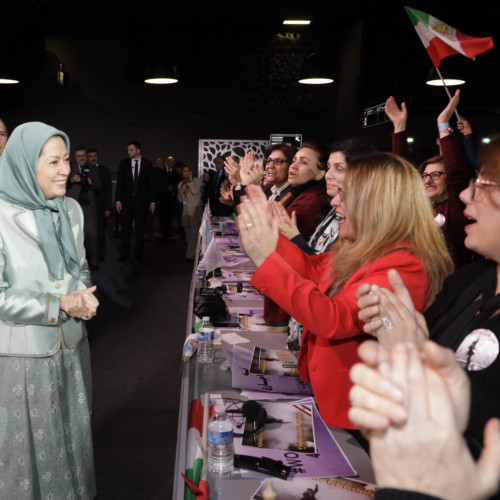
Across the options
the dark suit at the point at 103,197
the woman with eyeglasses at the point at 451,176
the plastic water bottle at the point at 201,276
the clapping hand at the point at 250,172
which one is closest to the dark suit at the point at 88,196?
the dark suit at the point at 103,197

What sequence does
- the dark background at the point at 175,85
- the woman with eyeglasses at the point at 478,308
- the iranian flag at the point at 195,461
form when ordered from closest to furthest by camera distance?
the woman with eyeglasses at the point at 478,308 → the iranian flag at the point at 195,461 → the dark background at the point at 175,85

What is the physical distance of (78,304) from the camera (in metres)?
1.69

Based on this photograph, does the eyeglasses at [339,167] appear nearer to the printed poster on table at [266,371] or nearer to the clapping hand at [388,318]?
the printed poster on table at [266,371]

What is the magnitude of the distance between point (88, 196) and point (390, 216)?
17.8 ft

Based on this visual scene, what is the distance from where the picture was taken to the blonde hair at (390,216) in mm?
1292

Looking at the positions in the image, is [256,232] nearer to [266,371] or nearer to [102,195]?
[266,371]

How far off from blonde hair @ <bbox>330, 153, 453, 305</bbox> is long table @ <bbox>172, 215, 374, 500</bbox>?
0.46m

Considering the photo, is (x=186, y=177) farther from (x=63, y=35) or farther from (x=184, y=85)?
(x=63, y=35)

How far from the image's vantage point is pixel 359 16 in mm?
10539

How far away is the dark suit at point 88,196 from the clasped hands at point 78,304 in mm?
4443

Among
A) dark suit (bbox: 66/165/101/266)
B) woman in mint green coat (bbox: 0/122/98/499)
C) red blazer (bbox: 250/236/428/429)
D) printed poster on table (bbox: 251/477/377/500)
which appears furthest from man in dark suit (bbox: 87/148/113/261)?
printed poster on table (bbox: 251/477/377/500)

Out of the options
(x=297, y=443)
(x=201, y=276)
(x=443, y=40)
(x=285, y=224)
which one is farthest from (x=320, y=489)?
(x=443, y=40)

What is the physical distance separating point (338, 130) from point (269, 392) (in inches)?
446

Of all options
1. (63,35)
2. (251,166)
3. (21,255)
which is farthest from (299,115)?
(21,255)
